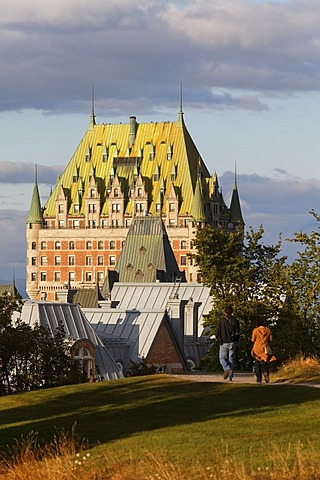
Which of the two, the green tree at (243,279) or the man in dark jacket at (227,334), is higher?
the green tree at (243,279)

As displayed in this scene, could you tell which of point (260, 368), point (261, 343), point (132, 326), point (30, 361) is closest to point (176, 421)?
point (261, 343)

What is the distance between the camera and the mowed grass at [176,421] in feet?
78.0

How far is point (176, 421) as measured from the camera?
92.7 feet

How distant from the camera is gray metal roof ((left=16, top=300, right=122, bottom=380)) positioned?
67562 millimetres

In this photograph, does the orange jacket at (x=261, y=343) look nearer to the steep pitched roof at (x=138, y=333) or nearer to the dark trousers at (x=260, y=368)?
the dark trousers at (x=260, y=368)

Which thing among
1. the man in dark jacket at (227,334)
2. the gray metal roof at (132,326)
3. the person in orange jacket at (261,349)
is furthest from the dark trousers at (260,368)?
the gray metal roof at (132,326)

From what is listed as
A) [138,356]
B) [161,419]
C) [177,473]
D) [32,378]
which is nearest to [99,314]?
[138,356]

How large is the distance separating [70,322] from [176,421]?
4086 cm

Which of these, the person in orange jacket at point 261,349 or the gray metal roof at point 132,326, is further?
the gray metal roof at point 132,326

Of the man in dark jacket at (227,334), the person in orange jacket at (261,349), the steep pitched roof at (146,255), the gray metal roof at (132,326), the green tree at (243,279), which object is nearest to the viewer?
the person in orange jacket at (261,349)

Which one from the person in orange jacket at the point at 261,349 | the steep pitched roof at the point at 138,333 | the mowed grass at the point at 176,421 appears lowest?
the mowed grass at the point at 176,421

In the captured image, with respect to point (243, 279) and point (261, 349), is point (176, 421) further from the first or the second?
point (243, 279)

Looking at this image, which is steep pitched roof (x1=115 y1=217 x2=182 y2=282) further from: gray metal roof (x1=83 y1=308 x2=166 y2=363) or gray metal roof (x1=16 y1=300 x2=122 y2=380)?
gray metal roof (x1=16 y1=300 x2=122 y2=380)

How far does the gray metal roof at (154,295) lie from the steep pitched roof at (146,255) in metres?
57.2
